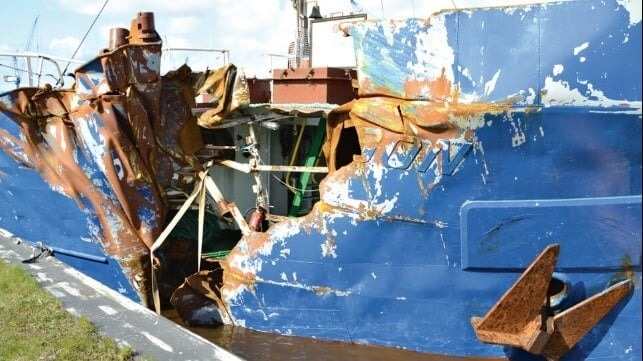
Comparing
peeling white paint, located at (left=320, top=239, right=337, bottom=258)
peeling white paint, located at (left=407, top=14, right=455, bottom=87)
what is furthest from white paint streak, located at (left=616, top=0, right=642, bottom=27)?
peeling white paint, located at (left=320, top=239, right=337, bottom=258)

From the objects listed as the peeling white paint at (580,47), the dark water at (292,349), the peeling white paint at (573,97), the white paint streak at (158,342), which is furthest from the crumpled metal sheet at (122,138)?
the peeling white paint at (580,47)

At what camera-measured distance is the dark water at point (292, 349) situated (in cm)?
543

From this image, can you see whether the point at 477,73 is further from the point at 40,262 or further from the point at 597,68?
the point at 40,262

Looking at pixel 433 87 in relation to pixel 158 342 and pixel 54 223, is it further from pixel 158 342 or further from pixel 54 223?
pixel 54 223

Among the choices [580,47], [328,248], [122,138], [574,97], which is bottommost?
[328,248]

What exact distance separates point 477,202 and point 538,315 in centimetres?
95

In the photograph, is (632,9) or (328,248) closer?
(632,9)

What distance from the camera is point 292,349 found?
591 cm

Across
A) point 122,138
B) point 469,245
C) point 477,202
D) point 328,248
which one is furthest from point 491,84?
point 122,138

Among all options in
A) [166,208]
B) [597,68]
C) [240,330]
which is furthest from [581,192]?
[166,208]

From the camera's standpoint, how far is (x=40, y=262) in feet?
23.5

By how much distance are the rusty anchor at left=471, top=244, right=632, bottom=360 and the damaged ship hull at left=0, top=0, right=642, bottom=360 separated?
13 mm

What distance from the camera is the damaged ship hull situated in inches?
175

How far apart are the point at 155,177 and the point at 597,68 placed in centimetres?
443
